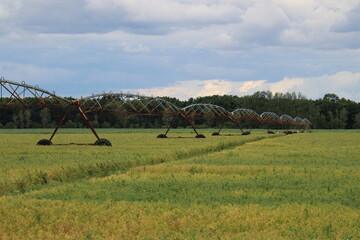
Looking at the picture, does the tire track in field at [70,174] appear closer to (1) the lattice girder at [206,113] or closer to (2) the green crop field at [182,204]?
(2) the green crop field at [182,204]

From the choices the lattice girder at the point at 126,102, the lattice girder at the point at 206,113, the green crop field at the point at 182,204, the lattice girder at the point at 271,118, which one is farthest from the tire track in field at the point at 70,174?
the lattice girder at the point at 271,118

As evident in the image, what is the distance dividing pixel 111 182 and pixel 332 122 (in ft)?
610

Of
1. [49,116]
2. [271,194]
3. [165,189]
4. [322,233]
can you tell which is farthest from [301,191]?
[49,116]

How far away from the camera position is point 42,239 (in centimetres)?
1297

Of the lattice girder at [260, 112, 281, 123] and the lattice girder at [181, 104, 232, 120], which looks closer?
the lattice girder at [181, 104, 232, 120]

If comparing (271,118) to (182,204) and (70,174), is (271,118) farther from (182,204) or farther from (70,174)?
(182,204)

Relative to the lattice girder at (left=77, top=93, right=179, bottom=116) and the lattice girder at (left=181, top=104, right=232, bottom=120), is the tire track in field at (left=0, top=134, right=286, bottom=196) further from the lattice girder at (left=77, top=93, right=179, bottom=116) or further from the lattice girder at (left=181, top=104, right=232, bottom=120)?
the lattice girder at (left=181, top=104, right=232, bottom=120)

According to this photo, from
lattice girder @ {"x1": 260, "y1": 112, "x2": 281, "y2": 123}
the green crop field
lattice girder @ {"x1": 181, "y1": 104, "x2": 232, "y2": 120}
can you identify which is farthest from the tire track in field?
lattice girder @ {"x1": 260, "y1": 112, "x2": 281, "y2": 123}

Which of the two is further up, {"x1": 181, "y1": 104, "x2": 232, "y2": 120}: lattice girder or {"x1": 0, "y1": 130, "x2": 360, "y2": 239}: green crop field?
{"x1": 181, "y1": 104, "x2": 232, "y2": 120}: lattice girder

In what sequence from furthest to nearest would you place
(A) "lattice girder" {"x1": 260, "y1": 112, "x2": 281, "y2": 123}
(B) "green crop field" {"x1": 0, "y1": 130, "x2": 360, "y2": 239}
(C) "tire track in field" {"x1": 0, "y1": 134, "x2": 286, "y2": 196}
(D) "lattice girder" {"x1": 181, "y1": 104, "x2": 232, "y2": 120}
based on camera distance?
(A) "lattice girder" {"x1": 260, "y1": 112, "x2": 281, "y2": 123} < (D) "lattice girder" {"x1": 181, "y1": 104, "x2": 232, "y2": 120} < (C) "tire track in field" {"x1": 0, "y1": 134, "x2": 286, "y2": 196} < (B) "green crop field" {"x1": 0, "y1": 130, "x2": 360, "y2": 239}

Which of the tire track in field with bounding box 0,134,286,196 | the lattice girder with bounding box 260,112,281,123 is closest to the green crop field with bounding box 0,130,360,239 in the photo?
the tire track in field with bounding box 0,134,286,196

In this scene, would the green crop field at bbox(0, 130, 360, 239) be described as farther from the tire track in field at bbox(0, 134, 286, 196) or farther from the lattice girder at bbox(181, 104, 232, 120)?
the lattice girder at bbox(181, 104, 232, 120)

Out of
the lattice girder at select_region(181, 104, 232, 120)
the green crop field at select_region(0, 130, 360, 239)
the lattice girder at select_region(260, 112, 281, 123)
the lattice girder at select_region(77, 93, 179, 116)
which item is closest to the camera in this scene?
the green crop field at select_region(0, 130, 360, 239)

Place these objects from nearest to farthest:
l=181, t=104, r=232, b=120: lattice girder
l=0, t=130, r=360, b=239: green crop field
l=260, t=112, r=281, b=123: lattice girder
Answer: l=0, t=130, r=360, b=239: green crop field → l=181, t=104, r=232, b=120: lattice girder → l=260, t=112, r=281, b=123: lattice girder
